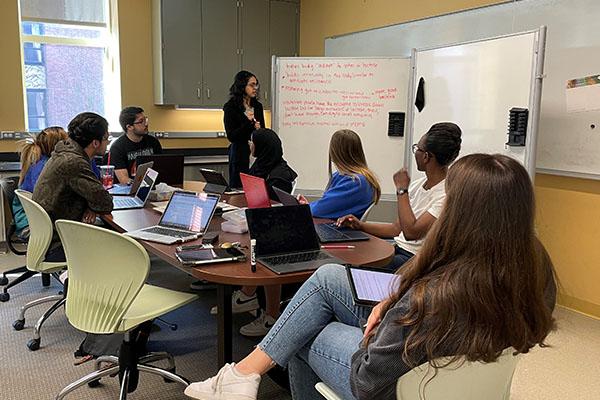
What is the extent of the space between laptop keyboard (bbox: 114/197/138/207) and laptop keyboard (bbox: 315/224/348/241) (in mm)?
1208

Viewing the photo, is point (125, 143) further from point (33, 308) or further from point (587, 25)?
point (587, 25)

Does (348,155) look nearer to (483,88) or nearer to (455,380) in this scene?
(483,88)

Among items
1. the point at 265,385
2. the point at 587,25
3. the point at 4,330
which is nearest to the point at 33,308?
the point at 4,330

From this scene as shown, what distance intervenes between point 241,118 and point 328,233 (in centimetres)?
232

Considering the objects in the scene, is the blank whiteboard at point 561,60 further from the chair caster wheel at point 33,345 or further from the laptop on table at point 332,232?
the chair caster wheel at point 33,345

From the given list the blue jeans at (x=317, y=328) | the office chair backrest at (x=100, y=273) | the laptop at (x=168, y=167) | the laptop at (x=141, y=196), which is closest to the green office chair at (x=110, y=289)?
the office chair backrest at (x=100, y=273)

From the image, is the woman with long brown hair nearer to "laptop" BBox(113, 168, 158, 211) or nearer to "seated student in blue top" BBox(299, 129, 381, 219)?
"seated student in blue top" BBox(299, 129, 381, 219)

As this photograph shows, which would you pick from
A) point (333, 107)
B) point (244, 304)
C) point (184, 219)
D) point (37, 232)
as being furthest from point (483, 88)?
point (37, 232)

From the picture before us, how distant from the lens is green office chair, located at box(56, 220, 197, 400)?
1.84 metres

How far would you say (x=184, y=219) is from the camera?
8.14 ft

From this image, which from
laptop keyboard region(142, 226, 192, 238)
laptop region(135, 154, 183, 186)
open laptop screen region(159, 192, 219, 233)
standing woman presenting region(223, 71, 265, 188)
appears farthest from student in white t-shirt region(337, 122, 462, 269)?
standing woman presenting region(223, 71, 265, 188)

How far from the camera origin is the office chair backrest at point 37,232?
252 cm

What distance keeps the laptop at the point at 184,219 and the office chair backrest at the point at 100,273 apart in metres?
0.37

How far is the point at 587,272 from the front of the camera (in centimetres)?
342
